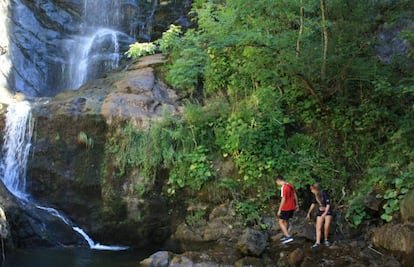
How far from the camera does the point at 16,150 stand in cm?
1103

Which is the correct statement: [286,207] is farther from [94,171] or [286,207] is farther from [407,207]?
[94,171]

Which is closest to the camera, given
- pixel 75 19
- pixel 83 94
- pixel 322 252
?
pixel 322 252

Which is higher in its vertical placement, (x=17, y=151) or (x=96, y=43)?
(x=96, y=43)

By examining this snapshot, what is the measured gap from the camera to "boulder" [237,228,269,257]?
812 centimetres

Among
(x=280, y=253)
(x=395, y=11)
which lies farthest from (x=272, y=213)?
(x=395, y=11)

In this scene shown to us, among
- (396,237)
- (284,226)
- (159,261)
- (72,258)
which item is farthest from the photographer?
(72,258)

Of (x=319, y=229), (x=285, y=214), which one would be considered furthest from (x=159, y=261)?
(x=319, y=229)

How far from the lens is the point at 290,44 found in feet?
30.5

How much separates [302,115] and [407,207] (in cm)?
360

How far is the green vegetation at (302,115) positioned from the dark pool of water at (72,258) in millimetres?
1964

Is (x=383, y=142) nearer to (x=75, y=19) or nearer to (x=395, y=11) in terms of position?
(x=395, y=11)

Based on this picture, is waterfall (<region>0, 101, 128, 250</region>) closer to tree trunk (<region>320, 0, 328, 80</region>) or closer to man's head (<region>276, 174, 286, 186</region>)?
man's head (<region>276, 174, 286, 186</region>)

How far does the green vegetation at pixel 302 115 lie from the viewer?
893 cm

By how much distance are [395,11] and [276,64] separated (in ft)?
8.86
